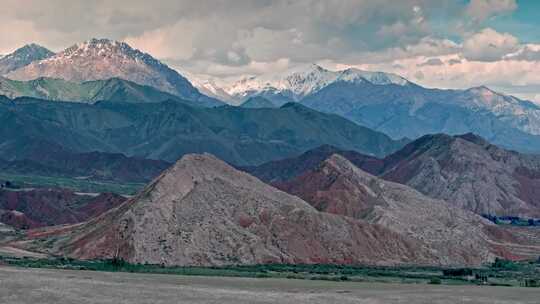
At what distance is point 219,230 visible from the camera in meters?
154

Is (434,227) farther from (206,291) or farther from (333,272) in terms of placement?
(206,291)

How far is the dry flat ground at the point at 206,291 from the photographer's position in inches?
3853

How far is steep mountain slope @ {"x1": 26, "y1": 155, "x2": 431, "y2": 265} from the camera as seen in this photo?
489ft

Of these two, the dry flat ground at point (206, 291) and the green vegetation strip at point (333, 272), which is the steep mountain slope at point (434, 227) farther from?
the dry flat ground at point (206, 291)

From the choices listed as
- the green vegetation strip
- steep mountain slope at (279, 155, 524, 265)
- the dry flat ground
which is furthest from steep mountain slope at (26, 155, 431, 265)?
the dry flat ground

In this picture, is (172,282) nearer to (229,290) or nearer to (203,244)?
(229,290)

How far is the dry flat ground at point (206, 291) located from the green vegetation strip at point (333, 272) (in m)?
7.78

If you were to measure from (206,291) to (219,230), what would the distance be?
47.9m

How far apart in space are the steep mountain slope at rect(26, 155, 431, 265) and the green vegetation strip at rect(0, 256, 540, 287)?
17.6ft

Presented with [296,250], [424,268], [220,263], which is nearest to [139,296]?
[220,263]

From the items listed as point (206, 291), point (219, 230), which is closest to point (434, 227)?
point (219, 230)

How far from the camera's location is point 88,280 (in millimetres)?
113500

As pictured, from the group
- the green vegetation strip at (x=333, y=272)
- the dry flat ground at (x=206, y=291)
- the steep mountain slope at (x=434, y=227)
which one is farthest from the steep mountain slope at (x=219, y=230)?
the dry flat ground at (x=206, y=291)

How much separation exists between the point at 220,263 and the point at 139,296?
49.6 metres
